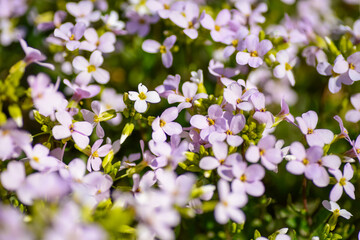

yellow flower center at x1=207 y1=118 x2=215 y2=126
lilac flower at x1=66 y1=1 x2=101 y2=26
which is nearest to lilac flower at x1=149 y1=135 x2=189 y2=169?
yellow flower center at x1=207 y1=118 x2=215 y2=126

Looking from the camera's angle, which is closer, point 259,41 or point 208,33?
point 259,41

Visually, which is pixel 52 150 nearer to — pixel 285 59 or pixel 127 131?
pixel 127 131

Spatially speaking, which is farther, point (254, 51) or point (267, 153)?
point (254, 51)

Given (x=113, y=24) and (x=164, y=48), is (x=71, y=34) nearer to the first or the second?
(x=113, y=24)

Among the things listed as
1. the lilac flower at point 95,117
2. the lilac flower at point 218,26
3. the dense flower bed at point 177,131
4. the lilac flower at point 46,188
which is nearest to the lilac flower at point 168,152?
the dense flower bed at point 177,131

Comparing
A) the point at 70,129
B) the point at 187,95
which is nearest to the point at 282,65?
the point at 187,95

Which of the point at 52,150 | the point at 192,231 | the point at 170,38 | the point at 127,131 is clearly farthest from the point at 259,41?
the point at 52,150

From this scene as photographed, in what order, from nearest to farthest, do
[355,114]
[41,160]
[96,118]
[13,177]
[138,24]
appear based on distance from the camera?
[13,177]
[41,160]
[96,118]
[355,114]
[138,24]
